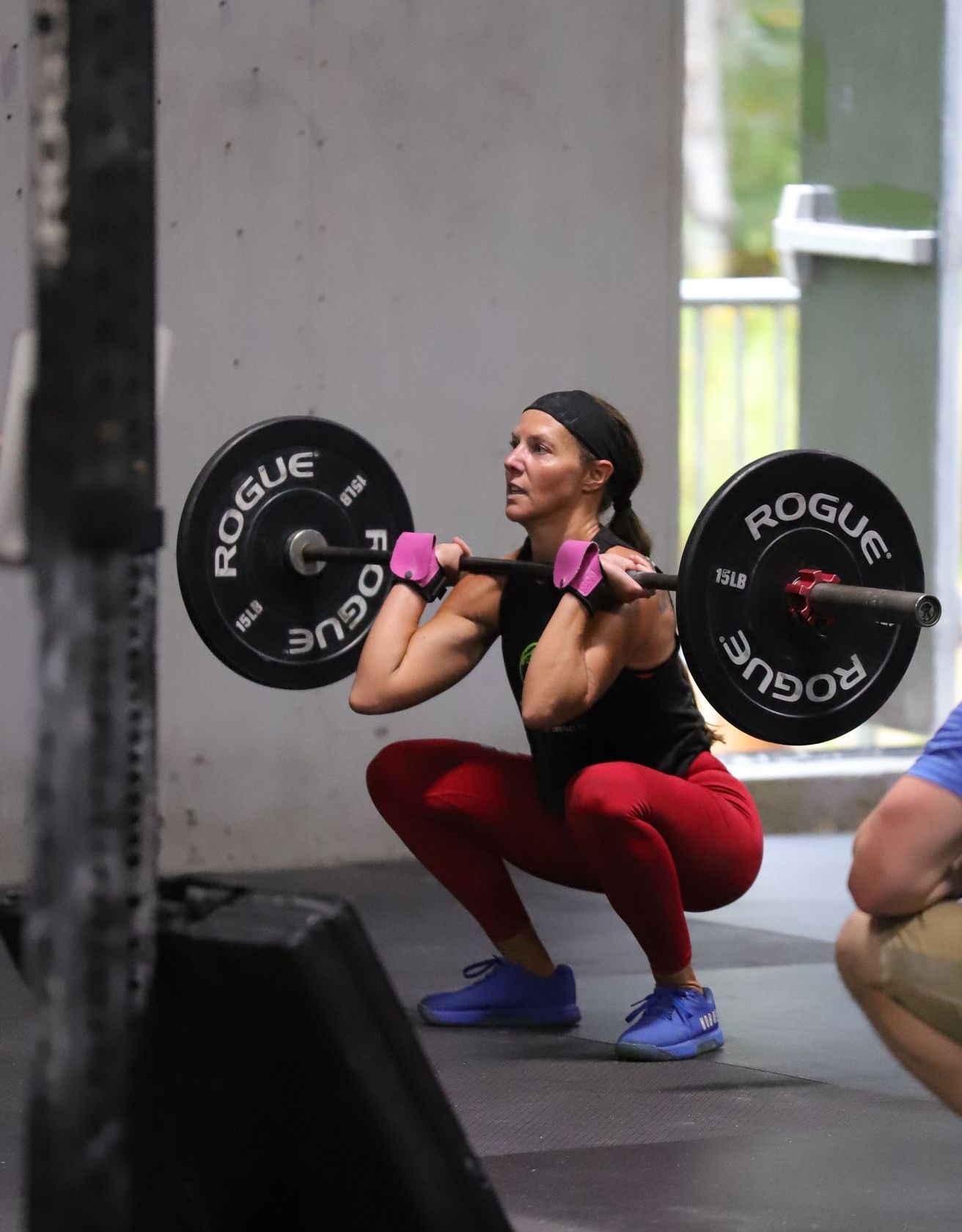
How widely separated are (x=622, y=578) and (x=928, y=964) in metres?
1.04

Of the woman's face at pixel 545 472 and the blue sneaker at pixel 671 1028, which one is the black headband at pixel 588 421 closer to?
the woman's face at pixel 545 472

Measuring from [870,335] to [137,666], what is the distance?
156 inches

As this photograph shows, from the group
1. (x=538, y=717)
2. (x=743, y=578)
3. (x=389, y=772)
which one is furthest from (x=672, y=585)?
(x=389, y=772)

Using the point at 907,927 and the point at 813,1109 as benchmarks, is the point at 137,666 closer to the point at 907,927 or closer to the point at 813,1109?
the point at 907,927

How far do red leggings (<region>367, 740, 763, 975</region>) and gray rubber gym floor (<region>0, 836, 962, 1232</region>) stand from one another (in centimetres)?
22

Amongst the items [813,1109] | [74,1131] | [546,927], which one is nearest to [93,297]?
[74,1131]

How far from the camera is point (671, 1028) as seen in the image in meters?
3.17

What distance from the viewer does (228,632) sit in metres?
3.53

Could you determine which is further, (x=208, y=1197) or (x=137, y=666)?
(x=208, y=1197)

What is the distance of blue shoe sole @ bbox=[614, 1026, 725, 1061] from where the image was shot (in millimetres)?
3154

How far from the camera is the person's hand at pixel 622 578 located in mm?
3115

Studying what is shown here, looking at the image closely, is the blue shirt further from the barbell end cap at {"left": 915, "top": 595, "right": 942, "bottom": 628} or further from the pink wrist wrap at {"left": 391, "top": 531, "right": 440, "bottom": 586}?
the pink wrist wrap at {"left": 391, "top": 531, "right": 440, "bottom": 586}

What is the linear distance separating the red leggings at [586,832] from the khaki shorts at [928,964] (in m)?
0.87

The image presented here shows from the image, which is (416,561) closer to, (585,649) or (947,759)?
(585,649)
